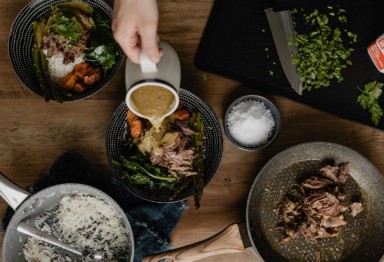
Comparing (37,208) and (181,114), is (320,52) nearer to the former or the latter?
(181,114)

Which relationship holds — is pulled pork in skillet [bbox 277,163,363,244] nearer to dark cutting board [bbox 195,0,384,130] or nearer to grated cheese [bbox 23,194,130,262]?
dark cutting board [bbox 195,0,384,130]

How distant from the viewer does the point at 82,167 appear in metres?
1.66

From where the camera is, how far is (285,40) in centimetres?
167

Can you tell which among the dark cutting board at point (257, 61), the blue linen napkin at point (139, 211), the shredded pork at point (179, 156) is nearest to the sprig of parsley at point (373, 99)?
the dark cutting board at point (257, 61)

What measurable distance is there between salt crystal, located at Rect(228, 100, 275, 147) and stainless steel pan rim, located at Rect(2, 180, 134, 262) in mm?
499

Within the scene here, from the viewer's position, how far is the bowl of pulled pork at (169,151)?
1581mm

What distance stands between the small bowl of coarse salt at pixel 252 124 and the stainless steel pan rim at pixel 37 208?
0.49 meters

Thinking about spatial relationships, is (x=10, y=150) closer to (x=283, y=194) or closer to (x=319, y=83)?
(x=283, y=194)

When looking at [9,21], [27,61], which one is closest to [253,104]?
[27,61]

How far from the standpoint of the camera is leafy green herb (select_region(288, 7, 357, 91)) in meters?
1.67

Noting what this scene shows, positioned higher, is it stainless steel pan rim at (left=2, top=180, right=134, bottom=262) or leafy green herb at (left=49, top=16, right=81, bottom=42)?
leafy green herb at (left=49, top=16, right=81, bottom=42)

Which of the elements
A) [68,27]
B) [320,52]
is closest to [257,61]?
[320,52]

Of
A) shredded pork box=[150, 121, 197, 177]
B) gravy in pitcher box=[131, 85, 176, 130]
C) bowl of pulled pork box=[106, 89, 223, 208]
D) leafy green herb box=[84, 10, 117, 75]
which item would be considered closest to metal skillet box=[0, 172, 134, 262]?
bowl of pulled pork box=[106, 89, 223, 208]

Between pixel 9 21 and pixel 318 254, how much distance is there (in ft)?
4.74
